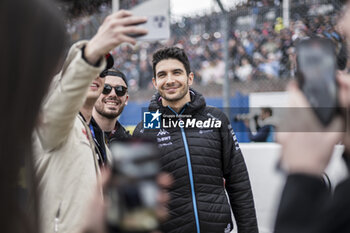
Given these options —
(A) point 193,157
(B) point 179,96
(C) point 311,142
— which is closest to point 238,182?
(A) point 193,157

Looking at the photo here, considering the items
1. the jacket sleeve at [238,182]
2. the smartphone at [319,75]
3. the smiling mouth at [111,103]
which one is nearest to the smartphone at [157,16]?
the smiling mouth at [111,103]

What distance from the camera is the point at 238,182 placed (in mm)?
2648

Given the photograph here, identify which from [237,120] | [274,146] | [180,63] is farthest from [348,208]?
[237,120]

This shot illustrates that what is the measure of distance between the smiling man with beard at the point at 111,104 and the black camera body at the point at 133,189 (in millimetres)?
2187

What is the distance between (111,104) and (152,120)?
45 cm

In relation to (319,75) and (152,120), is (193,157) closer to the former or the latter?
(152,120)

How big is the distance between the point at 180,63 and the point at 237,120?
4.17 m

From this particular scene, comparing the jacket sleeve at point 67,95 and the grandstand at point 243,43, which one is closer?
the jacket sleeve at point 67,95

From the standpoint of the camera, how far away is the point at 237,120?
267 inches

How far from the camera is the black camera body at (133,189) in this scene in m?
0.75

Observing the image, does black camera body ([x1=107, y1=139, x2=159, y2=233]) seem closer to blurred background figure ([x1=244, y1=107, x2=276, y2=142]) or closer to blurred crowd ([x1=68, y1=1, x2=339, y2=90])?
blurred background figure ([x1=244, y1=107, x2=276, y2=142])

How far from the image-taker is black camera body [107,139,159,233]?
75 centimetres

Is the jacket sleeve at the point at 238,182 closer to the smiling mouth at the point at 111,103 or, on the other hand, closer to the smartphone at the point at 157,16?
the smiling mouth at the point at 111,103

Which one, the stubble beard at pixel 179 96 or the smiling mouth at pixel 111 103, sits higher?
the stubble beard at pixel 179 96
